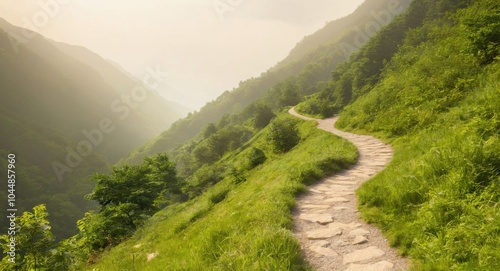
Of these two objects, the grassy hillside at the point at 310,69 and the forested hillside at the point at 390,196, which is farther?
the grassy hillside at the point at 310,69

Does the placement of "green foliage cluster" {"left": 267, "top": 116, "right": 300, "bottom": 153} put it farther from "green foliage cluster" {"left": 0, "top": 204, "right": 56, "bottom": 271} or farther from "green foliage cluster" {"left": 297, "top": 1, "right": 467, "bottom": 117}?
"green foliage cluster" {"left": 0, "top": 204, "right": 56, "bottom": 271}

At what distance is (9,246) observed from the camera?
10.2 meters

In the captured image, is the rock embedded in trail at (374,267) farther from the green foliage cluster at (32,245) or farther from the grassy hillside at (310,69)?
the grassy hillside at (310,69)

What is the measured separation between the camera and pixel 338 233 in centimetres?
531

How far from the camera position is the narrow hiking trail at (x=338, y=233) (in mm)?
4148

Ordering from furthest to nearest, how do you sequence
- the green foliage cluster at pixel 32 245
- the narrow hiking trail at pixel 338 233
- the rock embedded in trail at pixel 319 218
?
the green foliage cluster at pixel 32 245 < the rock embedded in trail at pixel 319 218 < the narrow hiking trail at pixel 338 233

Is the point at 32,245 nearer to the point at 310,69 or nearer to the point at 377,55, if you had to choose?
the point at 377,55

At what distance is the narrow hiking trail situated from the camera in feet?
13.6

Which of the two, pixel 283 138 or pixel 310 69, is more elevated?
pixel 310 69

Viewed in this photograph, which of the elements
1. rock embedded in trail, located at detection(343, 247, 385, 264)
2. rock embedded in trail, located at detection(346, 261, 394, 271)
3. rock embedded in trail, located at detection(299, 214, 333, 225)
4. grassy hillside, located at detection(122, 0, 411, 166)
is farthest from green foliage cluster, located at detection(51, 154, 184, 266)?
grassy hillside, located at detection(122, 0, 411, 166)

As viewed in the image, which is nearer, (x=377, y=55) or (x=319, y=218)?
(x=319, y=218)

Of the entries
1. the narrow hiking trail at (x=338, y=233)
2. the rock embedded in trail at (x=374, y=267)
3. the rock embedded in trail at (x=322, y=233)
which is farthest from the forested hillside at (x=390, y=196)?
the rock embedded in trail at (x=322, y=233)

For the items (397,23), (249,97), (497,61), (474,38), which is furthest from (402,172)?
(249,97)

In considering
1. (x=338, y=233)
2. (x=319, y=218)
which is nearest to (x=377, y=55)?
(x=319, y=218)
